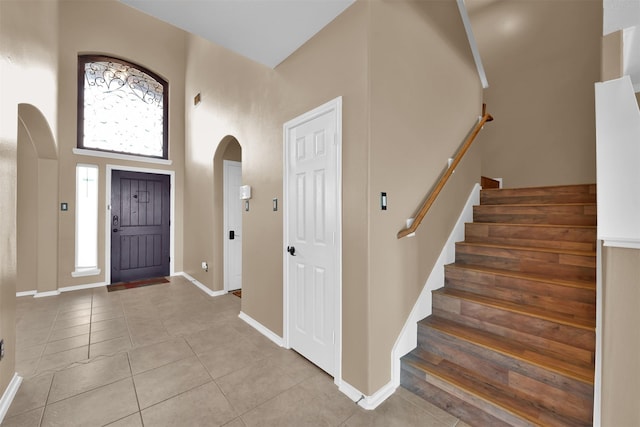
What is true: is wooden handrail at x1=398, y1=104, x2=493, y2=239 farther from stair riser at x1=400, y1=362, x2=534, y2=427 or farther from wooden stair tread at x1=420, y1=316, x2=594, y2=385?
stair riser at x1=400, y1=362, x2=534, y2=427

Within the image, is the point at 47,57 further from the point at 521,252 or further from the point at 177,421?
the point at 521,252

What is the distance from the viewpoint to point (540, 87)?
148 inches

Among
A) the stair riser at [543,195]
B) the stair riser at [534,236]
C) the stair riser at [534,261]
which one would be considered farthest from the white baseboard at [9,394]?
the stair riser at [543,195]

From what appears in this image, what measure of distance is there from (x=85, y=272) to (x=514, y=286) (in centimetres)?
588

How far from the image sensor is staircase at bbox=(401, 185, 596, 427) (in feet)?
5.14

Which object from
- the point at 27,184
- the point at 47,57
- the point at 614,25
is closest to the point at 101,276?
the point at 27,184

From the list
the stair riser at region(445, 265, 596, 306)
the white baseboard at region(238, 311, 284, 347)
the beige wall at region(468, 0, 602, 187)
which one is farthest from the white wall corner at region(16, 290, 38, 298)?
the beige wall at region(468, 0, 602, 187)

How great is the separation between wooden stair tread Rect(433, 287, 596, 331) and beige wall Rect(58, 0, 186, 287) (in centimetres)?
505

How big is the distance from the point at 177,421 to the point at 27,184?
446 cm

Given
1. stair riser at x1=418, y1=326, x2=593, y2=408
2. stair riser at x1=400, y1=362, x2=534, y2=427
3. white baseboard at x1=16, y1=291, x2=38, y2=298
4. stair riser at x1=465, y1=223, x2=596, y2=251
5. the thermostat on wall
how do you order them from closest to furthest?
stair riser at x1=418, y1=326, x2=593, y2=408 → stair riser at x1=400, y1=362, x2=534, y2=427 → stair riser at x1=465, y1=223, x2=596, y2=251 → the thermostat on wall → white baseboard at x1=16, y1=291, x2=38, y2=298

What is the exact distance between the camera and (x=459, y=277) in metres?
2.38

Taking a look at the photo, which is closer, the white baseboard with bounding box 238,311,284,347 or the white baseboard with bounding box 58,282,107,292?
the white baseboard with bounding box 238,311,284,347

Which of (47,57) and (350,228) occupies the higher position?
(47,57)

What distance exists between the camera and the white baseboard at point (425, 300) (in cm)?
200
